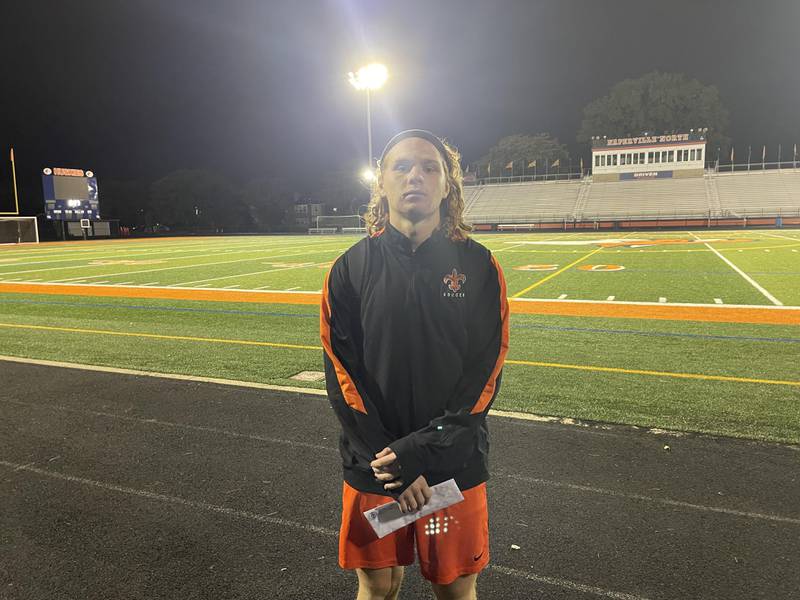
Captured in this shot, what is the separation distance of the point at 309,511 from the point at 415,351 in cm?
203

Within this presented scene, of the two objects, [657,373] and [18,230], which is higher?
[18,230]

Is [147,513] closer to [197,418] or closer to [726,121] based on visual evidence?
[197,418]

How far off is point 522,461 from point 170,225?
101 metres

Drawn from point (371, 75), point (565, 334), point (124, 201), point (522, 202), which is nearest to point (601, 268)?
point (565, 334)

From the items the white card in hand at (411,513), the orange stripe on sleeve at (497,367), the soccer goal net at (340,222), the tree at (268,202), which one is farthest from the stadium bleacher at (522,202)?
the white card in hand at (411,513)

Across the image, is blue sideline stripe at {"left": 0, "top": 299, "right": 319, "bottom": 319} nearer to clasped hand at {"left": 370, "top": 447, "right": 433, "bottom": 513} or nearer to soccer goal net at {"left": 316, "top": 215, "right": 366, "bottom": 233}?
clasped hand at {"left": 370, "top": 447, "right": 433, "bottom": 513}

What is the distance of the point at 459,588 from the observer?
206cm

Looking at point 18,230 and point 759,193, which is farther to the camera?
point 759,193

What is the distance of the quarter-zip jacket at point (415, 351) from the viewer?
197 centimetres

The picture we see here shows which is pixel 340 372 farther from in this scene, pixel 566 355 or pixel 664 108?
pixel 664 108

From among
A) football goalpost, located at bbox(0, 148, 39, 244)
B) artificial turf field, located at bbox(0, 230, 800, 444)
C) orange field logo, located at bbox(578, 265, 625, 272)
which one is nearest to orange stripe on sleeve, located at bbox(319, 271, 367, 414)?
artificial turf field, located at bbox(0, 230, 800, 444)

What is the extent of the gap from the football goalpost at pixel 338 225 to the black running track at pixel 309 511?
55994 mm

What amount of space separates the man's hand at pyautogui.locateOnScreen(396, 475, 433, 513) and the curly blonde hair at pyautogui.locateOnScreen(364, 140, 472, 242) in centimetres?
86

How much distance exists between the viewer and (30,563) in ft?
10.1
